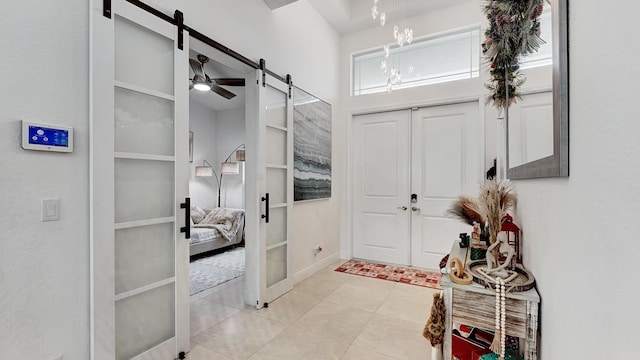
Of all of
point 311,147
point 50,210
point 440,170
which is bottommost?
point 50,210

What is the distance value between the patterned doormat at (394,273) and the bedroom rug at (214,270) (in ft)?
5.18

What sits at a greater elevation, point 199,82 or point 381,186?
point 199,82

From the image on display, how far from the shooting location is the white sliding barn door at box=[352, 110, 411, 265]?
4121 millimetres

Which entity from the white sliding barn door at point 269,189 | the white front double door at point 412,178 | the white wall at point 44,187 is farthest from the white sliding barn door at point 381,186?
the white wall at point 44,187

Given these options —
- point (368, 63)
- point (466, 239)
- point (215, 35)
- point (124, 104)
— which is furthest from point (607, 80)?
point (368, 63)

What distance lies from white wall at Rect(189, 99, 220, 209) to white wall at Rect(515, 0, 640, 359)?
260 inches

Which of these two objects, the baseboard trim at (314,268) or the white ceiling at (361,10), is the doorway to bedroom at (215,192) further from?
the white ceiling at (361,10)

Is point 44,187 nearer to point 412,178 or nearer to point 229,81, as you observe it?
point 229,81

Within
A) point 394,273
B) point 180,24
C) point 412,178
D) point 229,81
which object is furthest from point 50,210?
point 412,178

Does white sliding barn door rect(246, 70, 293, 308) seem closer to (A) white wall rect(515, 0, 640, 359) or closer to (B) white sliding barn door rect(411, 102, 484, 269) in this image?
(B) white sliding barn door rect(411, 102, 484, 269)

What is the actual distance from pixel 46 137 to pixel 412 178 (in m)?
3.82

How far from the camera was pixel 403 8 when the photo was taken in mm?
3834

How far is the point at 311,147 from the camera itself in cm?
368

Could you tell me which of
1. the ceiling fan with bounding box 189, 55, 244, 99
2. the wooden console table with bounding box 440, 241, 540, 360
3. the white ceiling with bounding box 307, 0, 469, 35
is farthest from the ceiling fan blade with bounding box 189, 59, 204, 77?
the wooden console table with bounding box 440, 241, 540, 360
